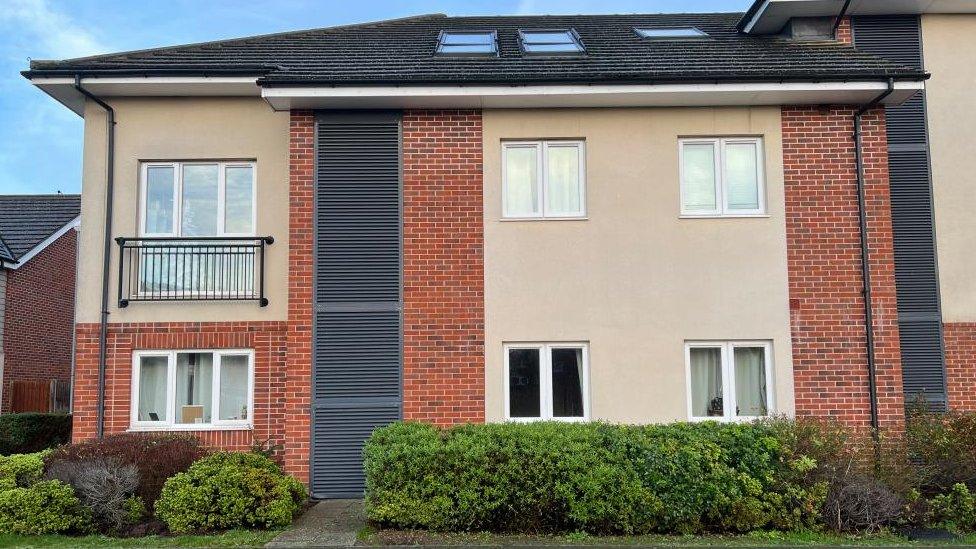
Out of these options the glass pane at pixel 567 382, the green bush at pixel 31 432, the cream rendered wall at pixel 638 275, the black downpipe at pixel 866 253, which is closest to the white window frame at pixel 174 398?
the green bush at pixel 31 432

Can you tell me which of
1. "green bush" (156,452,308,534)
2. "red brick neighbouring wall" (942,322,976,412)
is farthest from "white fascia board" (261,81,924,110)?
"green bush" (156,452,308,534)

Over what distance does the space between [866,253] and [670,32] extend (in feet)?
17.8

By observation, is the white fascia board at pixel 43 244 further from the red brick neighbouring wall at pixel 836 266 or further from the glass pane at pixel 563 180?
the red brick neighbouring wall at pixel 836 266

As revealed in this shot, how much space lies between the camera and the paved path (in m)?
7.35

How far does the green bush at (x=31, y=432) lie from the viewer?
12414 millimetres

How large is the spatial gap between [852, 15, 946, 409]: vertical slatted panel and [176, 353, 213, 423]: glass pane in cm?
1023

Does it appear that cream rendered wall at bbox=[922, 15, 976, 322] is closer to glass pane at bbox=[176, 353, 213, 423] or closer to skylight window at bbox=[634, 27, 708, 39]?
skylight window at bbox=[634, 27, 708, 39]

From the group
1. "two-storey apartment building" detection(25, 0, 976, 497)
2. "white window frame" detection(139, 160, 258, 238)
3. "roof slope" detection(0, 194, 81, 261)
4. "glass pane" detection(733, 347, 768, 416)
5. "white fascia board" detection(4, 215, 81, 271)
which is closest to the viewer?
"two-storey apartment building" detection(25, 0, 976, 497)

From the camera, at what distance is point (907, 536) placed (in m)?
7.79

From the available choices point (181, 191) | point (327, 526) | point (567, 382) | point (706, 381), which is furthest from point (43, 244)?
point (706, 381)

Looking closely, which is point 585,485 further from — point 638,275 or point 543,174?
point 543,174

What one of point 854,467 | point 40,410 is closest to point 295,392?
point 854,467

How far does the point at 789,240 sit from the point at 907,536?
13.0 feet

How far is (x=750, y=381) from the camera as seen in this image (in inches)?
390
